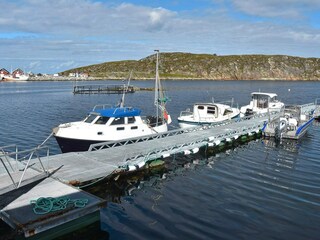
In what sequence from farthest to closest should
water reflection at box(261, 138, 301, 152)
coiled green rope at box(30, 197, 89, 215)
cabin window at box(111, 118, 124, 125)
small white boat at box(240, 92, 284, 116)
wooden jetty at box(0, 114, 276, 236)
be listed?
small white boat at box(240, 92, 284, 116)
water reflection at box(261, 138, 301, 152)
cabin window at box(111, 118, 124, 125)
coiled green rope at box(30, 197, 89, 215)
wooden jetty at box(0, 114, 276, 236)

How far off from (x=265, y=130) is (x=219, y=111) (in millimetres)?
5665

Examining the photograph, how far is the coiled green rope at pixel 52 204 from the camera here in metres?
11.9

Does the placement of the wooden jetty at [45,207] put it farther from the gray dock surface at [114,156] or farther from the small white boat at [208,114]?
the small white boat at [208,114]

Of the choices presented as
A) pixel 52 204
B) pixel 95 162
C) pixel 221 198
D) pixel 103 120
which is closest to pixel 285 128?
pixel 221 198

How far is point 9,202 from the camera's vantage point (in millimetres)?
12508

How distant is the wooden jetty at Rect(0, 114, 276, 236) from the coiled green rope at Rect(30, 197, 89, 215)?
0.90 ft

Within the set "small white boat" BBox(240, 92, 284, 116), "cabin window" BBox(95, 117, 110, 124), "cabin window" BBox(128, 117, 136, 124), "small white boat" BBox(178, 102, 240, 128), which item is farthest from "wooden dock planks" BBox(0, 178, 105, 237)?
"small white boat" BBox(240, 92, 284, 116)

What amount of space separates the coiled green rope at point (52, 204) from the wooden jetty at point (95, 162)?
276 millimetres

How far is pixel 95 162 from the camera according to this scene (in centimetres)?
1880

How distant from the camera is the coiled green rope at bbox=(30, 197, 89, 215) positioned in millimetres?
11898

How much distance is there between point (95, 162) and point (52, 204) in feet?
22.0

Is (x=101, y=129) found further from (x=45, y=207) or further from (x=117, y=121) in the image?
(x=45, y=207)

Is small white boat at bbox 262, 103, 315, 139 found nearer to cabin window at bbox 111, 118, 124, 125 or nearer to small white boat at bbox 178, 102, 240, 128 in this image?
small white boat at bbox 178, 102, 240, 128

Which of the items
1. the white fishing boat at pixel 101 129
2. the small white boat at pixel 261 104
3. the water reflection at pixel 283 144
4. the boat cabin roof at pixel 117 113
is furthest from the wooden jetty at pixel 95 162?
the small white boat at pixel 261 104
